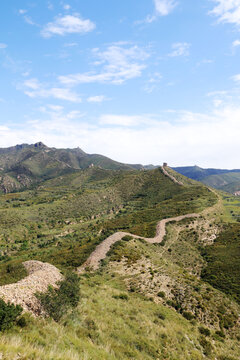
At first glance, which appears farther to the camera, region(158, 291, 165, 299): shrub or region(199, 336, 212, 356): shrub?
region(158, 291, 165, 299): shrub

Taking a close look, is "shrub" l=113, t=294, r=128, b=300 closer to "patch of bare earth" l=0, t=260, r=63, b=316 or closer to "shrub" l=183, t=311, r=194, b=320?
"shrub" l=183, t=311, r=194, b=320

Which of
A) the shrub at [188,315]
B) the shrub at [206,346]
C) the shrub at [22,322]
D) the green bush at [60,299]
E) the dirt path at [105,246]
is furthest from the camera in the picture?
the dirt path at [105,246]

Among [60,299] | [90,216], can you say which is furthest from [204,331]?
[90,216]

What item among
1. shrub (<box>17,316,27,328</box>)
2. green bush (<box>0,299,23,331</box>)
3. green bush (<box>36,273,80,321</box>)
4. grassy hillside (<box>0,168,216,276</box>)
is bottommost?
grassy hillside (<box>0,168,216,276</box>)

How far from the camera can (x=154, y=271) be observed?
112ft

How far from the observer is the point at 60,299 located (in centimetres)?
1552

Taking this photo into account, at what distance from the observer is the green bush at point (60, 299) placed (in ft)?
47.1

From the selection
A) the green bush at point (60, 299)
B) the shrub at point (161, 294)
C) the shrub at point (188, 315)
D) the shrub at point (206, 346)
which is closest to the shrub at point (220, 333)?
the shrub at point (188, 315)

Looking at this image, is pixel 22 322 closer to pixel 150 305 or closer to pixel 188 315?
pixel 150 305

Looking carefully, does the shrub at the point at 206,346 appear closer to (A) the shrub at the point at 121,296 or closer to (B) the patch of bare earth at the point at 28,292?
(A) the shrub at the point at 121,296

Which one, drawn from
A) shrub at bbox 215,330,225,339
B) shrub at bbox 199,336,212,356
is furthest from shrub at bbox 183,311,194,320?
shrub at bbox 199,336,212,356

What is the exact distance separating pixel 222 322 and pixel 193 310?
388 cm

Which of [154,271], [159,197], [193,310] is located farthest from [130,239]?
[159,197]

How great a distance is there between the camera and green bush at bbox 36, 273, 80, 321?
14352 millimetres
